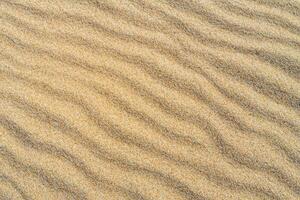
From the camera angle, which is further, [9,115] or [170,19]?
[170,19]

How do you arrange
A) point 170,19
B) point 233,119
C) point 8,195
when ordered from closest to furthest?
point 8,195 < point 233,119 < point 170,19

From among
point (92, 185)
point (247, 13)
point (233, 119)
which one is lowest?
point (92, 185)

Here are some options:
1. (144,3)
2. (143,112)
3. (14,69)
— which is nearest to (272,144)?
(143,112)

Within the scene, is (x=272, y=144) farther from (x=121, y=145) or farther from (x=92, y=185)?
(x=92, y=185)

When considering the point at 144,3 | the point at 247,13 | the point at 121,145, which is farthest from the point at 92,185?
the point at 247,13

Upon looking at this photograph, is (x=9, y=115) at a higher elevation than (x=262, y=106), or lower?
lower

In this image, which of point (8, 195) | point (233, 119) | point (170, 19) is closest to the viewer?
point (8, 195)
